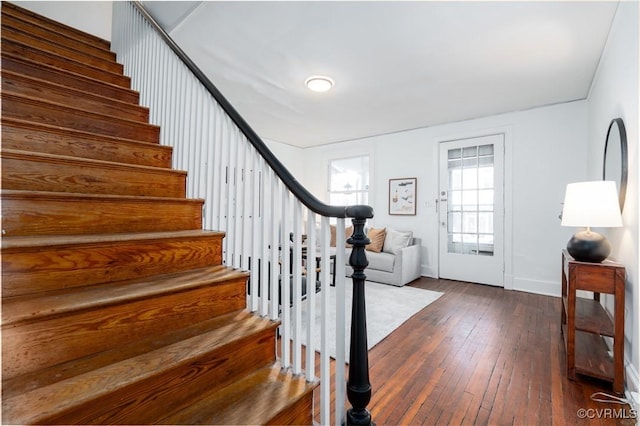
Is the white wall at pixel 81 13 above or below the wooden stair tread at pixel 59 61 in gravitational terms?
above

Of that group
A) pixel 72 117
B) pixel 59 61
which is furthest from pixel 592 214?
pixel 59 61

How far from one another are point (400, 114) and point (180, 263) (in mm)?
3802

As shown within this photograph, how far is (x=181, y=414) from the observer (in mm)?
1047

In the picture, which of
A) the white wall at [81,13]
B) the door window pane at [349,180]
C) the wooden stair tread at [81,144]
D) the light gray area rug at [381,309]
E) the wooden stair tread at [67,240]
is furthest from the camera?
the door window pane at [349,180]

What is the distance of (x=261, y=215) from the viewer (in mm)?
1470

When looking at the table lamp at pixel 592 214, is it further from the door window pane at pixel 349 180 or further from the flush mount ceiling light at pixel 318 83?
the door window pane at pixel 349 180

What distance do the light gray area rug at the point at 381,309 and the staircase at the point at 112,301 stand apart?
47.4 inches

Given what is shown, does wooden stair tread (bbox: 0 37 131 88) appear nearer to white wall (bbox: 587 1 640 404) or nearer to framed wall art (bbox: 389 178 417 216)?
white wall (bbox: 587 1 640 404)

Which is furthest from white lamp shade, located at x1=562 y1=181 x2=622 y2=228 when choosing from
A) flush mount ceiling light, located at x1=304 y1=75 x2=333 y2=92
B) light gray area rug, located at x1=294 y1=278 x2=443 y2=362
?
flush mount ceiling light, located at x1=304 y1=75 x2=333 y2=92

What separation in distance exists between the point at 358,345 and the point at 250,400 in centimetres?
47

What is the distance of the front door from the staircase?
13.1ft

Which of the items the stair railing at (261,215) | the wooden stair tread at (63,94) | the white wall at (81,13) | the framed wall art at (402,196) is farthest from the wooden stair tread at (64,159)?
the framed wall art at (402,196)

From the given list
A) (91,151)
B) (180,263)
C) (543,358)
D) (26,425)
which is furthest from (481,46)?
(26,425)

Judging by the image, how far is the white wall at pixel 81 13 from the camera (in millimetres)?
3320
